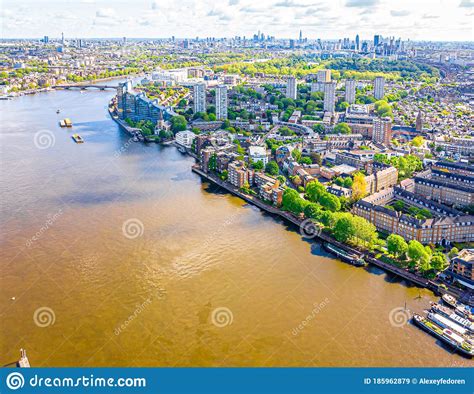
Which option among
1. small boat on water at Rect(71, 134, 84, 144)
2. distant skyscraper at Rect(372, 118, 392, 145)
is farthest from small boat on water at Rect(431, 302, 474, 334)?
small boat on water at Rect(71, 134, 84, 144)

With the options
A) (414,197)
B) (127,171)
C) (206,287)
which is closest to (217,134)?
(127,171)

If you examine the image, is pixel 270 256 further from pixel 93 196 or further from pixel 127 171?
A: pixel 127 171

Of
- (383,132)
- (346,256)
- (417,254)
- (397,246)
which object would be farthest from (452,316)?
(383,132)

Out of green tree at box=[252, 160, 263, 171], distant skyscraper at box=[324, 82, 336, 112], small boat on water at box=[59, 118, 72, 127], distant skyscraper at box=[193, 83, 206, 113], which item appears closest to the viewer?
green tree at box=[252, 160, 263, 171]

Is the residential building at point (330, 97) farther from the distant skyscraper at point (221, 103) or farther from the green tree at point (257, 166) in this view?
the green tree at point (257, 166)

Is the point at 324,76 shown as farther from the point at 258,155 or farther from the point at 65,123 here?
the point at 258,155

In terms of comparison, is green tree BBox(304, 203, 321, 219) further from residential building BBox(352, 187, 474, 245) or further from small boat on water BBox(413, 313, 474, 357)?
small boat on water BBox(413, 313, 474, 357)
